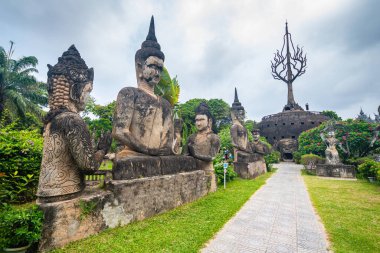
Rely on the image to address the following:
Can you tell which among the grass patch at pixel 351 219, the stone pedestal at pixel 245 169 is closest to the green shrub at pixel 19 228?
the grass patch at pixel 351 219

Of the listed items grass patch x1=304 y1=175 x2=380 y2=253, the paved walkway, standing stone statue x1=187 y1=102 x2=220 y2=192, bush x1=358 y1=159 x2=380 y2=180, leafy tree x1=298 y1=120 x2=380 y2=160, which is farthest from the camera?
leafy tree x1=298 y1=120 x2=380 y2=160

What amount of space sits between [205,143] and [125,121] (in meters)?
3.08

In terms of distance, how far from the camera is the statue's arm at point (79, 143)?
9.80ft

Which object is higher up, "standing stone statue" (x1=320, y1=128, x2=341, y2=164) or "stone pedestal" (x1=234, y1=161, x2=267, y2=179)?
"standing stone statue" (x1=320, y1=128, x2=341, y2=164)

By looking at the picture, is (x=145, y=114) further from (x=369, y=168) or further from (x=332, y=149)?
(x=332, y=149)

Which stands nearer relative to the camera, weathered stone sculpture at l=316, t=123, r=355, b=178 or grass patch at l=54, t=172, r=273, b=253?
grass patch at l=54, t=172, r=273, b=253

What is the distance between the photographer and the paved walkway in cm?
310

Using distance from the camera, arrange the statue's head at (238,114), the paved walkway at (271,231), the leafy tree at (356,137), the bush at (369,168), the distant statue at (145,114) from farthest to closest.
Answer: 1. the leafy tree at (356,137)
2. the statue's head at (238,114)
3. the bush at (369,168)
4. the distant statue at (145,114)
5. the paved walkway at (271,231)

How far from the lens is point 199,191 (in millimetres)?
5898

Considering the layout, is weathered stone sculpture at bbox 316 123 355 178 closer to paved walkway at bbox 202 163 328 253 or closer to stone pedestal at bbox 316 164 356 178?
stone pedestal at bbox 316 164 356 178

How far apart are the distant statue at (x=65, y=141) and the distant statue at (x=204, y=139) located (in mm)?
3667

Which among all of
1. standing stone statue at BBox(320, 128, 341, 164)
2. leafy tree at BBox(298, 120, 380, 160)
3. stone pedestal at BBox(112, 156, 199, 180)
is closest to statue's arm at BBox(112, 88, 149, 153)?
stone pedestal at BBox(112, 156, 199, 180)

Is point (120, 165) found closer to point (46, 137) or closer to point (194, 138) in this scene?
point (46, 137)

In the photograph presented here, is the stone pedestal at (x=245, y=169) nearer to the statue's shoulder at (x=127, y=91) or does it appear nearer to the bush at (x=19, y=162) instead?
the statue's shoulder at (x=127, y=91)
